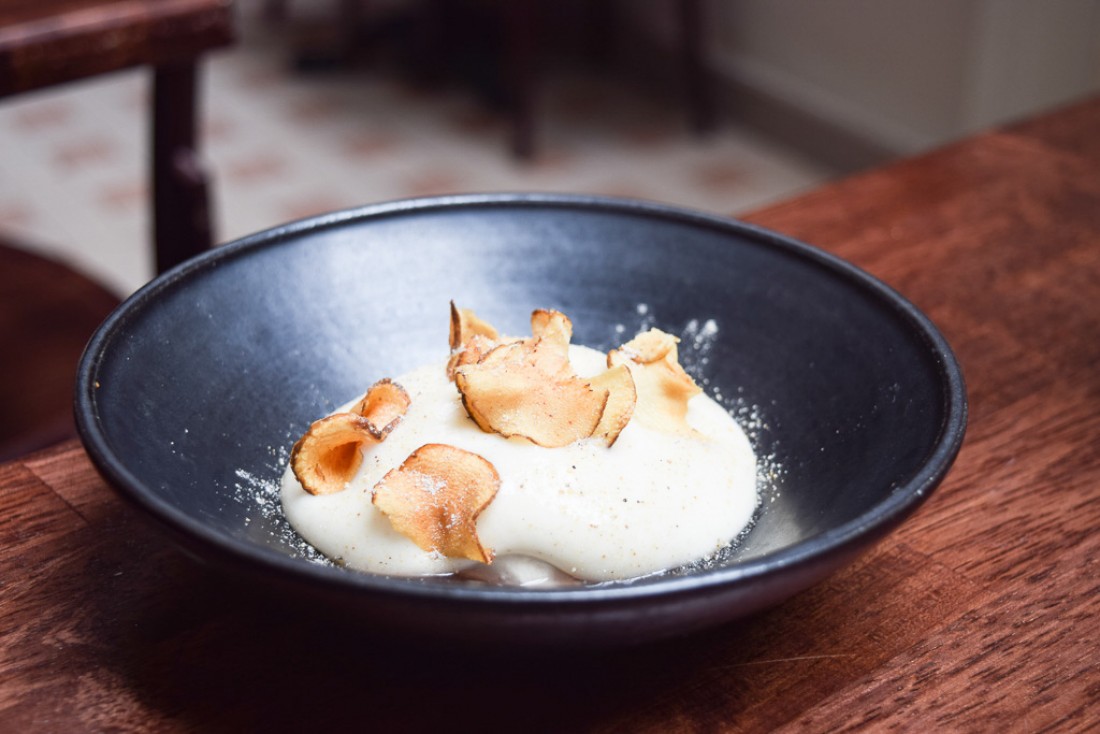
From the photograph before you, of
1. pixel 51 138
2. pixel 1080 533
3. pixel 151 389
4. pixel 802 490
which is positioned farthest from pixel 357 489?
pixel 51 138

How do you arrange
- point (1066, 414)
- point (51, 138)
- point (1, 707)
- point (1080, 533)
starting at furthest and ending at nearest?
1. point (51, 138)
2. point (1066, 414)
3. point (1080, 533)
4. point (1, 707)

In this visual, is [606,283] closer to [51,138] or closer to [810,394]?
[810,394]

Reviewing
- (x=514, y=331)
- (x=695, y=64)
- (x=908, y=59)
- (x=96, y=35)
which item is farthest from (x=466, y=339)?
(x=695, y=64)

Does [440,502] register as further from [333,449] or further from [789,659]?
[789,659]

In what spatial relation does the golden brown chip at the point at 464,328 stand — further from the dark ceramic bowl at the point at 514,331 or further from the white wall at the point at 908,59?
the white wall at the point at 908,59

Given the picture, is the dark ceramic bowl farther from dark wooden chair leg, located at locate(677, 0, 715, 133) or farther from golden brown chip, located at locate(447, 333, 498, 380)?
dark wooden chair leg, located at locate(677, 0, 715, 133)

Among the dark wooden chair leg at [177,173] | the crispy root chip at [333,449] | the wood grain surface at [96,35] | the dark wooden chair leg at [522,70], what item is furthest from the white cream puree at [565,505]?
the dark wooden chair leg at [522,70]
